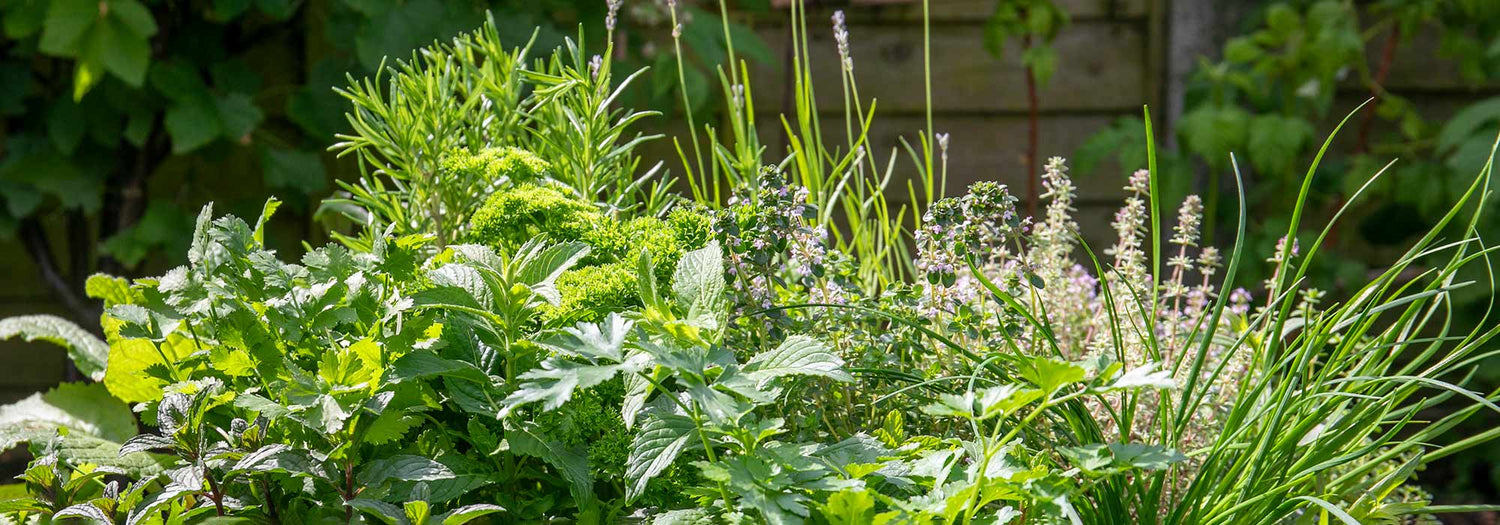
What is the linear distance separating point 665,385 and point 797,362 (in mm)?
191

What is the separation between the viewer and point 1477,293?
261 cm

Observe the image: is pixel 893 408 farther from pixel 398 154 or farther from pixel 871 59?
pixel 871 59

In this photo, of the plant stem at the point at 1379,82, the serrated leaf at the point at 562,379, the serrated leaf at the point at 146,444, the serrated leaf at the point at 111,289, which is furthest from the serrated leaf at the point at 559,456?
the plant stem at the point at 1379,82

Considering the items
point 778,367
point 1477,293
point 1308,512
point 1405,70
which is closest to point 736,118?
point 778,367

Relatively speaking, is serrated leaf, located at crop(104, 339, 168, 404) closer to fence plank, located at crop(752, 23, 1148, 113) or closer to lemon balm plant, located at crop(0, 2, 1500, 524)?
lemon balm plant, located at crop(0, 2, 1500, 524)

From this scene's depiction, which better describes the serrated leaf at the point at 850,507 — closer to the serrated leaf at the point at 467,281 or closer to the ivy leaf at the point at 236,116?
the serrated leaf at the point at 467,281

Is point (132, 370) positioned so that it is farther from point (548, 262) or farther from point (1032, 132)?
point (1032, 132)

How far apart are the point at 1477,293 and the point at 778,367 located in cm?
249

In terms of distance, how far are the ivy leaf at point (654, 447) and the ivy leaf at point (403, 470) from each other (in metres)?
0.14

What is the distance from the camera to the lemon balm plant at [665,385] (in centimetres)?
70

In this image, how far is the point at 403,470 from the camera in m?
0.78

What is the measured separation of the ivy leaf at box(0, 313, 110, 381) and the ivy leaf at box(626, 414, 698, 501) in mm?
624

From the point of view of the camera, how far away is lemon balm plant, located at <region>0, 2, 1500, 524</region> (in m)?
0.70

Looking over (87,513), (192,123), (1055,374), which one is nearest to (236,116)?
(192,123)
